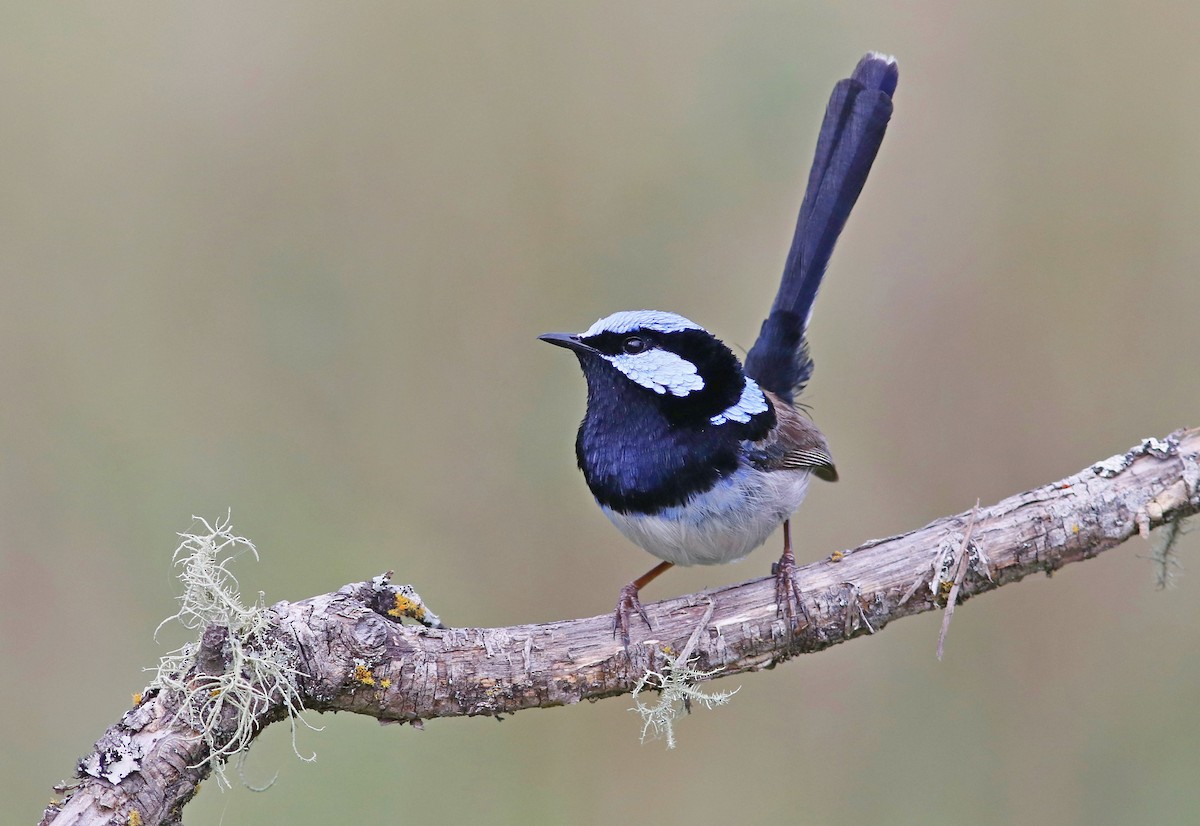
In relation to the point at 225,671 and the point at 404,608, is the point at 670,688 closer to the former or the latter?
the point at 404,608

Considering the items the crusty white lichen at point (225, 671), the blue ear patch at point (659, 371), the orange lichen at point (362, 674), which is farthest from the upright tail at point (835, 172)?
the crusty white lichen at point (225, 671)

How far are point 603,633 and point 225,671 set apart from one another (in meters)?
0.91

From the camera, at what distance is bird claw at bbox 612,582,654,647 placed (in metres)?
2.75

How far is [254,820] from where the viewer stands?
3576 mm

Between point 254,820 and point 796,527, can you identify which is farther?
point 796,527

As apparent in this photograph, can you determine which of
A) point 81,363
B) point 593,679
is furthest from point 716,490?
point 81,363

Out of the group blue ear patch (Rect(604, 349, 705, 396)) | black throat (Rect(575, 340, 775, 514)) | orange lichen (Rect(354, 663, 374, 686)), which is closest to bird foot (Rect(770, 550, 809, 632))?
black throat (Rect(575, 340, 775, 514))

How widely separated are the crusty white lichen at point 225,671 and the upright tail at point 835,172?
216cm

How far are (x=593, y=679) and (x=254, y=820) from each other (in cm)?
160

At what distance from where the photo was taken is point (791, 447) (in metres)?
3.26

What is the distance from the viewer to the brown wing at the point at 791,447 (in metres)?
3.16

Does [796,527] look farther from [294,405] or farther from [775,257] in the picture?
[294,405]

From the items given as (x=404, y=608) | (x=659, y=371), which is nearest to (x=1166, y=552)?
(x=659, y=371)

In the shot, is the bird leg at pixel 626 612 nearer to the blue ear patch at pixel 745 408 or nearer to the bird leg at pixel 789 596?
the bird leg at pixel 789 596
